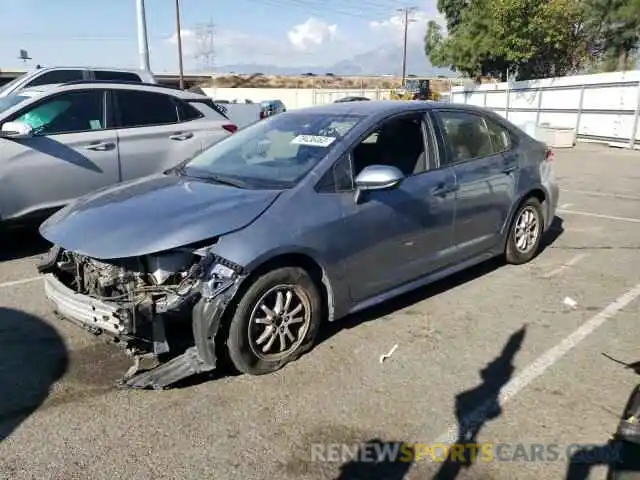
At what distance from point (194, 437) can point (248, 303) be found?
791 mm

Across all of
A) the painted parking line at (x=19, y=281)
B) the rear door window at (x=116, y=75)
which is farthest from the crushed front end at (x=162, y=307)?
the rear door window at (x=116, y=75)

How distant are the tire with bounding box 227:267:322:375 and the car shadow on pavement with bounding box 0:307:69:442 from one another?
3.74ft

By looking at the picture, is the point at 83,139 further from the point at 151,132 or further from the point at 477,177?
the point at 477,177

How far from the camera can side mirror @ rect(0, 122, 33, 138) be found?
219 inches

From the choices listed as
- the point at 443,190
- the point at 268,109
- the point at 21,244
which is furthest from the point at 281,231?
the point at 268,109

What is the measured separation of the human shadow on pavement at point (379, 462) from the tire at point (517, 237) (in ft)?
10.5

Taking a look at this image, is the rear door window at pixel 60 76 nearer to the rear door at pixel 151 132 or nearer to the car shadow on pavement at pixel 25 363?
the rear door at pixel 151 132

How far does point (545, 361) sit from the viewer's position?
3.77 meters

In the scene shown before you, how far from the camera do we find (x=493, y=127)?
A: 5.36 metres

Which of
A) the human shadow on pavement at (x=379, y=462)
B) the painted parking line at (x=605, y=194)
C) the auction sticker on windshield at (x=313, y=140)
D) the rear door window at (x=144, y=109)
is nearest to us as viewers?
the human shadow on pavement at (x=379, y=462)

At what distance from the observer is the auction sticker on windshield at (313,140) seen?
4.07m

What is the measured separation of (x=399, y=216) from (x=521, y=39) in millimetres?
29314

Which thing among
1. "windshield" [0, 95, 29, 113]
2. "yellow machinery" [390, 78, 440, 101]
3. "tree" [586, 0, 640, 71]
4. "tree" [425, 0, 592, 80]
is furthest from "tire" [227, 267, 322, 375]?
"yellow machinery" [390, 78, 440, 101]

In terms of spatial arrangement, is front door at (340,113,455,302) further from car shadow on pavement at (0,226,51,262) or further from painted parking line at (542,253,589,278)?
car shadow on pavement at (0,226,51,262)
